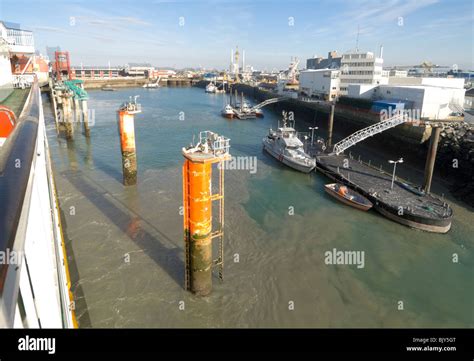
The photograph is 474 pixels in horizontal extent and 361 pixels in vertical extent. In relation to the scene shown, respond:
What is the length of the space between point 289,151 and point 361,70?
153 feet

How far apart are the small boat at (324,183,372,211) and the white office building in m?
50.1

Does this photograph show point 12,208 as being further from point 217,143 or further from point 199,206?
point 217,143

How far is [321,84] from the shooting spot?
82.4 meters

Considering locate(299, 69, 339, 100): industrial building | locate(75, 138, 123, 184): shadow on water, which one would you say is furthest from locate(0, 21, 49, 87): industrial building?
locate(299, 69, 339, 100): industrial building

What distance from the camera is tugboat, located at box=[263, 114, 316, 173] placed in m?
34.0

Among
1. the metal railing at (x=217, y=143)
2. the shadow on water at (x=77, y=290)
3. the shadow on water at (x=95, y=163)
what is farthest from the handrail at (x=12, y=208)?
the shadow on water at (x=95, y=163)

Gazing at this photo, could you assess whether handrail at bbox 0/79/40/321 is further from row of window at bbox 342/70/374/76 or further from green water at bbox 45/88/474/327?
row of window at bbox 342/70/374/76

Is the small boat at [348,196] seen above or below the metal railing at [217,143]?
below

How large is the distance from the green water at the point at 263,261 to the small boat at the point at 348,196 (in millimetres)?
662

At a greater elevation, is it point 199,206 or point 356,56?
point 356,56

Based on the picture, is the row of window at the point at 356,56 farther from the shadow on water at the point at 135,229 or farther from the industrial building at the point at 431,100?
the shadow on water at the point at 135,229

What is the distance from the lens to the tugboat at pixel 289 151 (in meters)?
34.0

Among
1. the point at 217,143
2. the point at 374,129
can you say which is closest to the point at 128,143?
the point at 217,143
